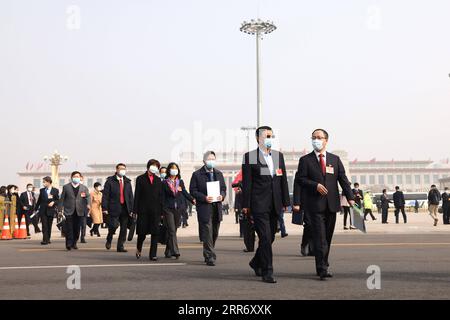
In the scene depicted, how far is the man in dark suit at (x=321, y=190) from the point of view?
6.30 metres

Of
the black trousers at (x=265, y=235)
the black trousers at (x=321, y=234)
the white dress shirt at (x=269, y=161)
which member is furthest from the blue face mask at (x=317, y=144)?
the black trousers at (x=265, y=235)

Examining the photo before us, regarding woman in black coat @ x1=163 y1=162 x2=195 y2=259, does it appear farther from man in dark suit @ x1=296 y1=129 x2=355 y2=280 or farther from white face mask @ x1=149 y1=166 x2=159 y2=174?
man in dark suit @ x1=296 y1=129 x2=355 y2=280

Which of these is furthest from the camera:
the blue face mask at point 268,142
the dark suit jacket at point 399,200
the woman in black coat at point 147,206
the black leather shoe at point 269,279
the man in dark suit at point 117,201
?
the dark suit jacket at point 399,200

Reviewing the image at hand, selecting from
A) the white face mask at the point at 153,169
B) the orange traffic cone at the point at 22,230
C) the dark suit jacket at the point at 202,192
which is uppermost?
the white face mask at the point at 153,169

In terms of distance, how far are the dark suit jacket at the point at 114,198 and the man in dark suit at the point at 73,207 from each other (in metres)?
1.14

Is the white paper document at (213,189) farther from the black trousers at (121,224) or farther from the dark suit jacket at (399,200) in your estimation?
the dark suit jacket at (399,200)

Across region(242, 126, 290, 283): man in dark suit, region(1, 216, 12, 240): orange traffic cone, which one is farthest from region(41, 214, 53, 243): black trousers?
region(242, 126, 290, 283): man in dark suit

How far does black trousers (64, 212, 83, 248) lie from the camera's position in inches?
453

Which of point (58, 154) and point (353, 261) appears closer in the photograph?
point (353, 261)

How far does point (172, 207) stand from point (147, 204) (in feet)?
1.60

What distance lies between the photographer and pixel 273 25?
2698cm
